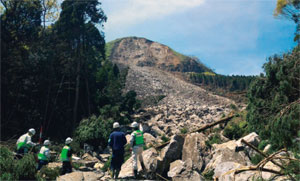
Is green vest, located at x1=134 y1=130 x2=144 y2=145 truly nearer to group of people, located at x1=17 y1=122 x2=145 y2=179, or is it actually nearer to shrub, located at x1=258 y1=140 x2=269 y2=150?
group of people, located at x1=17 y1=122 x2=145 y2=179

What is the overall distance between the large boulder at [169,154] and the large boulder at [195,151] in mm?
193

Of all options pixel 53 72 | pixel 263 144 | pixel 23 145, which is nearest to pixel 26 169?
pixel 23 145

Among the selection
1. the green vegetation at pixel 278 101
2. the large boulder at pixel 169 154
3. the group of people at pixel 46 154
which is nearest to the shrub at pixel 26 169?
the group of people at pixel 46 154

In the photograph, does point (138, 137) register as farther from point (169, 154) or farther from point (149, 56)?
point (149, 56)

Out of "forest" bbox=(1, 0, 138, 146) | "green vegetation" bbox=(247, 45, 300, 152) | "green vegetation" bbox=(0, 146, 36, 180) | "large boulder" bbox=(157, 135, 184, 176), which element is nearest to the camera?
"green vegetation" bbox=(0, 146, 36, 180)

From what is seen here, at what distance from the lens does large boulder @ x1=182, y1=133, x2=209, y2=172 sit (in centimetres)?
939

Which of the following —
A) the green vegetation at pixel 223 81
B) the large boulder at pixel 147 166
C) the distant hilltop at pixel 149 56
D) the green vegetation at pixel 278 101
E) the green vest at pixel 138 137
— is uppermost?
the distant hilltop at pixel 149 56

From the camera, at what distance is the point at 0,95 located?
18.1 metres

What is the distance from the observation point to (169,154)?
890 centimetres

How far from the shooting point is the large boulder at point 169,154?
8.11 metres

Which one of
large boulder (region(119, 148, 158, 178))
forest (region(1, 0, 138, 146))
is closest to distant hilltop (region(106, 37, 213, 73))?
forest (region(1, 0, 138, 146))

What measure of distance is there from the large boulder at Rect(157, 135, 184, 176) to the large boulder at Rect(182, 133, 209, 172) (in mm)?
193

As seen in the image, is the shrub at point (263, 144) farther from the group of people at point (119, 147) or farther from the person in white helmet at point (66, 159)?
the person in white helmet at point (66, 159)

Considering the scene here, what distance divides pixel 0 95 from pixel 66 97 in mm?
5521
